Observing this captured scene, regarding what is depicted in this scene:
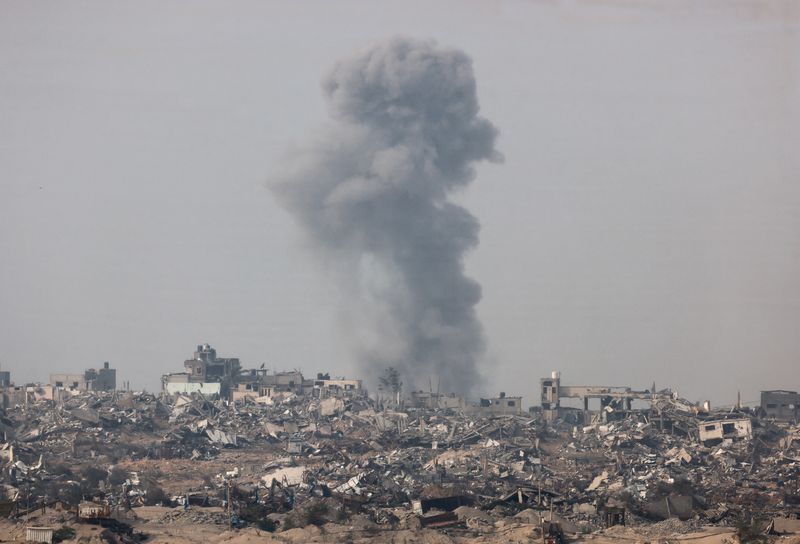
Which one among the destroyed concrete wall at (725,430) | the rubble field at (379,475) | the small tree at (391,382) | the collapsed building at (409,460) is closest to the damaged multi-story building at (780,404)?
the collapsed building at (409,460)

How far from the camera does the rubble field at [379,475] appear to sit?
31094 mm

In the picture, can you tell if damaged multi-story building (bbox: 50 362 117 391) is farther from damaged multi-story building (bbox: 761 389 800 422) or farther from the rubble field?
damaged multi-story building (bbox: 761 389 800 422)

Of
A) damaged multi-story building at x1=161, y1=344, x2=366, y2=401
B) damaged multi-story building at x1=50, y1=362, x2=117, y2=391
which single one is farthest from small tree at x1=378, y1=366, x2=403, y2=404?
damaged multi-story building at x1=50, y1=362, x2=117, y2=391

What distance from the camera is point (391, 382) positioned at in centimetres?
8081

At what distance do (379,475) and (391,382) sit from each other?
39784 mm

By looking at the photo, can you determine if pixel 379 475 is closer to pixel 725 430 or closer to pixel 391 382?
pixel 725 430

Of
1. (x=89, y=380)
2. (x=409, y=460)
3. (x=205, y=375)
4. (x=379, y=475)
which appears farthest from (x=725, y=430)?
(x=89, y=380)

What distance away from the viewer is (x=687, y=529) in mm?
30766

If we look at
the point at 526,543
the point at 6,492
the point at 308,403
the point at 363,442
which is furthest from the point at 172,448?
the point at 526,543

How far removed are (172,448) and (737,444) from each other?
21.5m

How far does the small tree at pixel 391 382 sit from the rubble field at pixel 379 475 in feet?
31.7

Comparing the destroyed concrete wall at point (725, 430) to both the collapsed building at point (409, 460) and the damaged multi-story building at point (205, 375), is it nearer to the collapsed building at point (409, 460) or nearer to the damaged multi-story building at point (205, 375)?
the collapsed building at point (409, 460)

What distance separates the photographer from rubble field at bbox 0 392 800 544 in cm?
3109

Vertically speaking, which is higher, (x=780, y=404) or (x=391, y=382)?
(x=391, y=382)
